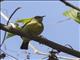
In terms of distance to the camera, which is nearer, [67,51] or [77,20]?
[67,51]

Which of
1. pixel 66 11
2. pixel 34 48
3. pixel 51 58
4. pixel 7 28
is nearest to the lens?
pixel 7 28

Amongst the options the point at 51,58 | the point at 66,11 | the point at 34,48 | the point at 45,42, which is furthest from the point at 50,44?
the point at 34,48

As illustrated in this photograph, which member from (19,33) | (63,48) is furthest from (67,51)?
(19,33)

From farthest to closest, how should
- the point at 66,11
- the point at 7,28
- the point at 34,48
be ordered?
1. the point at 34,48
2. the point at 66,11
3. the point at 7,28

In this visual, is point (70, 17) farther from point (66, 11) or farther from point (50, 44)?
point (50, 44)

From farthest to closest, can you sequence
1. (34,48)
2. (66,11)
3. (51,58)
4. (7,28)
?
(34,48), (66,11), (51,58), (7,28)

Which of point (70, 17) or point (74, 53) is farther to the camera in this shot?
point (70, 17)

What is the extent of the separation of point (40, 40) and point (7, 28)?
0.09 metres

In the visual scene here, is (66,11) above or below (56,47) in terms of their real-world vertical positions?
above

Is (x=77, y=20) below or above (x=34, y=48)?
above

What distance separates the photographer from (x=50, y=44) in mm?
547

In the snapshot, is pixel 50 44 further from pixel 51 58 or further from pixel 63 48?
pixel 51 58

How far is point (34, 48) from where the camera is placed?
1224 mm

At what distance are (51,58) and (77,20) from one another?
0.56 ft
